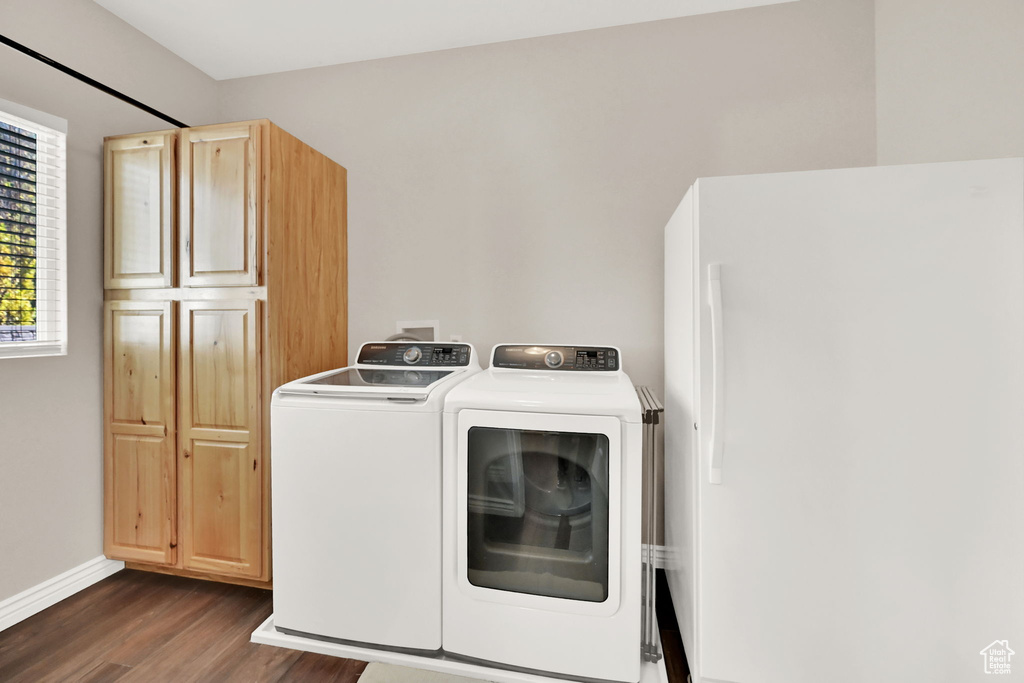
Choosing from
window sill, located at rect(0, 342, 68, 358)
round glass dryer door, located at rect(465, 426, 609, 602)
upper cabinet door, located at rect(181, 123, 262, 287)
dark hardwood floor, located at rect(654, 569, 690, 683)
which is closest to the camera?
round glass dryer door, located at rect(465, 426, 609, 602)

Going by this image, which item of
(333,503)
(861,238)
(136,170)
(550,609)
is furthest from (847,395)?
(136,170)

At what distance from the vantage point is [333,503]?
1.71 m

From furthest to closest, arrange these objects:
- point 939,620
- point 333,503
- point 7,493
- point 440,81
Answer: point 440,81 < point 7,493 < point 333,503 < point 939,620

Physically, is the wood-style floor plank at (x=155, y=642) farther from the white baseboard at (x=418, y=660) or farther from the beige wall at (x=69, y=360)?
the beige wall at (x=69, y=360)

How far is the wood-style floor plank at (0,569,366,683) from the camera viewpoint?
1637mm

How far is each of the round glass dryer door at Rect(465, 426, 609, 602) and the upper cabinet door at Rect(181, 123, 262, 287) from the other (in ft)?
4.40

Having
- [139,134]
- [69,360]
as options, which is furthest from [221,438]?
[139,134]

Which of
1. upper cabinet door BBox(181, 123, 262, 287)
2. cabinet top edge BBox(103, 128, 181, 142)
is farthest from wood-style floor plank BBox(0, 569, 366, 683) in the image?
cabinet top edge BBox(103, 128, 181, 142)

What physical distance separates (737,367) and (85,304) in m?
2.76

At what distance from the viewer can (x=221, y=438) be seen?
208 centimetres

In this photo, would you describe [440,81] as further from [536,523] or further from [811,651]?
[811,651]

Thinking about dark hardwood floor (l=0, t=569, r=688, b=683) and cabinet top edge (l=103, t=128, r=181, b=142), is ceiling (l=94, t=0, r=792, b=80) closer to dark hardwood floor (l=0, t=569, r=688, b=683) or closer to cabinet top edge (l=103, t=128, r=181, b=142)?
cabinet top edge (l=103, t=128, r=181, b=142)

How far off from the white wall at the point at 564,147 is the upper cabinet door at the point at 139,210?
795 millimetres

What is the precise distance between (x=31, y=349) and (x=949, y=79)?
3.68 m
